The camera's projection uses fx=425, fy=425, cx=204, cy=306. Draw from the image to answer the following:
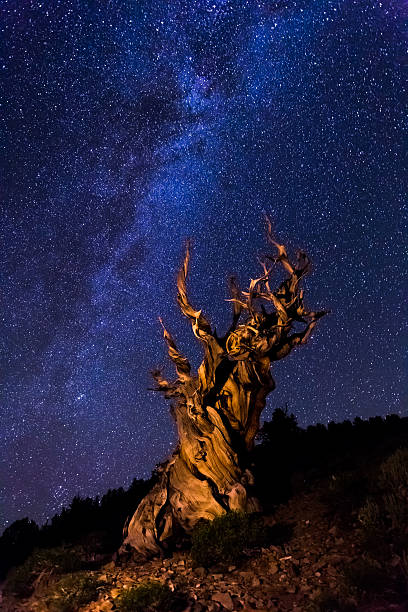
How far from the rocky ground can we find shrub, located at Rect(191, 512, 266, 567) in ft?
0.52

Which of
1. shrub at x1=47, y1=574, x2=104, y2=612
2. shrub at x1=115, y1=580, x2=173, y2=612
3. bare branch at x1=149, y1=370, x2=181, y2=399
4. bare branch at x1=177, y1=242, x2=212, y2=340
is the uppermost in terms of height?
bare branch at x1=177, y1=242, x2=212, y2=340

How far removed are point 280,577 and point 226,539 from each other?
1.12 metres

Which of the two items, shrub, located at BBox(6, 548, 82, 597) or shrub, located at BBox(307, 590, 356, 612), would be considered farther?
shrub, located at BBox(6, 548, 82, 597)

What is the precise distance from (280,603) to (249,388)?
4557mm

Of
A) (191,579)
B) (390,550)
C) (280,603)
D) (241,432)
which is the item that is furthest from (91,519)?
(390,550)

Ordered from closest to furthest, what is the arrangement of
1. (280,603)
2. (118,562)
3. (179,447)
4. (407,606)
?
(407,606)
(280,603)
(118,562)
(179,447)

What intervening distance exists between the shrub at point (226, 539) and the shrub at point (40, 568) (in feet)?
8.21

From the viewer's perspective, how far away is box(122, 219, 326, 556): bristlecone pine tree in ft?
28.1

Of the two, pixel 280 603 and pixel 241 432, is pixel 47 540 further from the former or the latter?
pixel 280 603

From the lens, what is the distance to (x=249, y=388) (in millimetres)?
9641

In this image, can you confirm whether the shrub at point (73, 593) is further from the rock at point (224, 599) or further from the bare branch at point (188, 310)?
the bare branch at point (188, 310)

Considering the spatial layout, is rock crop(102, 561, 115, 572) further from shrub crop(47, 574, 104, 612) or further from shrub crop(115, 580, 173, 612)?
shrub crop(115, 580, 173, 612)

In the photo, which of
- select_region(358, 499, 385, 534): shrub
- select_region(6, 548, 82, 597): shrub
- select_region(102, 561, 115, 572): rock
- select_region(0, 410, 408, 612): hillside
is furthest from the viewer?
select_region(102, 561, 115, 572): rock

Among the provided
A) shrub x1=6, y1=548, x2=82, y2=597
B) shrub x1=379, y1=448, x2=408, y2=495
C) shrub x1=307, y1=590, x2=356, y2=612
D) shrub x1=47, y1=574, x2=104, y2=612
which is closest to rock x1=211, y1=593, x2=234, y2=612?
Result: shrub x1=307, y1=590, x2=356, y2=612
